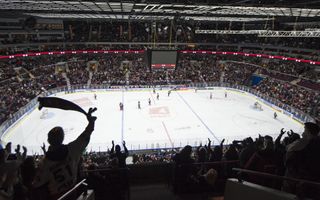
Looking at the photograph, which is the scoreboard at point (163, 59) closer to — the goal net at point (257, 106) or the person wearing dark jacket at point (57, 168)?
the goal net at point (257, 106)

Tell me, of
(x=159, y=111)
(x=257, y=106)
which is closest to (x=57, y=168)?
(x=159, y=111)

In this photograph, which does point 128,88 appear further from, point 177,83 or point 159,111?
point 159,111

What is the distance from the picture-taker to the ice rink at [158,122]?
55.8 feet

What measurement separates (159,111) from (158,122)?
3.26 metres

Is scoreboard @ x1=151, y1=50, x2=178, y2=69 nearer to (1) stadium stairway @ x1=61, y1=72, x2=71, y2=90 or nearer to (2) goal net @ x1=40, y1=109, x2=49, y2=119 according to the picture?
(2) goal net @ x1=40, y1=109, x2=49, y2=119

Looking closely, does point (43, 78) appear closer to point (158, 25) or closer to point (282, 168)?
point (158, 25)

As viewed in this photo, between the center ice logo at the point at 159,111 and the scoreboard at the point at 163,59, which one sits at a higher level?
the scoreboard at the point at 163,59

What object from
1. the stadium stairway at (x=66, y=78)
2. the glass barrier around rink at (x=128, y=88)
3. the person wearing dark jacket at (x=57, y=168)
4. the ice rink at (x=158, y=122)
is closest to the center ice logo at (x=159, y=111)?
the ice rink at (x=158, y=122)

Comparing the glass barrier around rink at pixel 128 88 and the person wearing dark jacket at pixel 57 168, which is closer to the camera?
the person wearing dark jacket at pixel 57 168

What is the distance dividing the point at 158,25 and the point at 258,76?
20297 millimetres

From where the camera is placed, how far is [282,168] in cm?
388

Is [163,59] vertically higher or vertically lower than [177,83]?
higher

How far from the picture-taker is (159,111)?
23812 mm

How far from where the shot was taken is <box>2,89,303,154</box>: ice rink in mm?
17016
